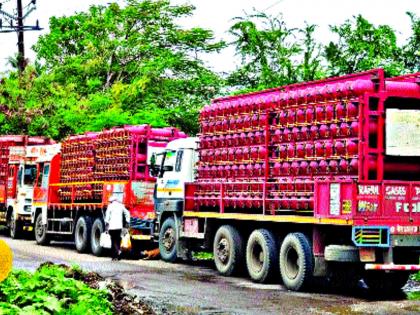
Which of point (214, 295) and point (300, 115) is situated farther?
point (300, 115)

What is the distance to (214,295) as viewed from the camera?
14.9 m

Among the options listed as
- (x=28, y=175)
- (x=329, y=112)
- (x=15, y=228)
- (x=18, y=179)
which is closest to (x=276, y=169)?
(x=329, y=112)

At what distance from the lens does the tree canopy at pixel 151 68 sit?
36250mm

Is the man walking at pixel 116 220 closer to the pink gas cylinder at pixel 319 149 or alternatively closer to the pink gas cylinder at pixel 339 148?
the pink gas cylinder at pixel 319 149

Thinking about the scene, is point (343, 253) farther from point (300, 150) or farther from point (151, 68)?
point (151, 68)

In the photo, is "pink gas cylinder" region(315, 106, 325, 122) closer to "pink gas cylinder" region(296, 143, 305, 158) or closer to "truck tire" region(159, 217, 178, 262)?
"pink gas cylinder" region(296, 143, 305, 158)

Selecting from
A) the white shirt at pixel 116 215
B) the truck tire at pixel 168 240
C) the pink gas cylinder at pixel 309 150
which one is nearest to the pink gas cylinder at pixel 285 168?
the pink gas cylinder at pixel 309 150

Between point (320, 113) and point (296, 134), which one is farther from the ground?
point (320, 113)

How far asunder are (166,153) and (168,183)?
829 millimetres

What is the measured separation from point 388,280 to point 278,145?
3.14 meters

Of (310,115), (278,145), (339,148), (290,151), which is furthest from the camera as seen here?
(278,145)

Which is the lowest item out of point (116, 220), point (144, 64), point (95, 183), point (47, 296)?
point (47, 296)

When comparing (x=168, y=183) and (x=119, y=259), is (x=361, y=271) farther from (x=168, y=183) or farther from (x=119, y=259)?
(x=119, y=259)

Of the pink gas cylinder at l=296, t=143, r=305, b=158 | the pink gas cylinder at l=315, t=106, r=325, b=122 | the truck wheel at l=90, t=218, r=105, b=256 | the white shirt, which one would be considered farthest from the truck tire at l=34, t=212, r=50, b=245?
the pink gas cylinder at l=315, t=106, r=325, b=122
